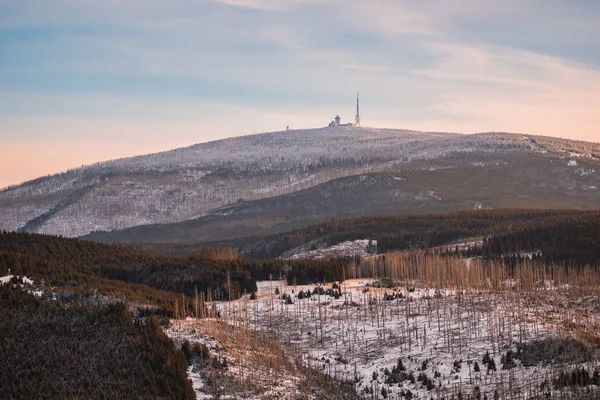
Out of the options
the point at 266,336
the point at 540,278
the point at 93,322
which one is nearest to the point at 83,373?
the point at 93,322

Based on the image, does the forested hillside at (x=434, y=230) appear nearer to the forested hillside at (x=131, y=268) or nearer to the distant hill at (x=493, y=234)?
the distant hill at (x=493, y=234)

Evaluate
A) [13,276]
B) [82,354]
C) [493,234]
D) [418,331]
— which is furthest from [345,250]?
[82,354]

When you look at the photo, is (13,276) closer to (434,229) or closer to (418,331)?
(418,331)

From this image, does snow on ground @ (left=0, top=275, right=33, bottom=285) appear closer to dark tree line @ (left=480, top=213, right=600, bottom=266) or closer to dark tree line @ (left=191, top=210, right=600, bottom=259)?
dark tree line @ (left=480, top=213, right=600, bottom=266)

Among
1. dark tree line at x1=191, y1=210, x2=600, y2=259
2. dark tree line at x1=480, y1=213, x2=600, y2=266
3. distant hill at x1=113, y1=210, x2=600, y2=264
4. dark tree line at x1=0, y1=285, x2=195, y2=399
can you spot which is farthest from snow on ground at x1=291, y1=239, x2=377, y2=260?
dark tree line at x1=0, y1=285, x2=195, y2=399

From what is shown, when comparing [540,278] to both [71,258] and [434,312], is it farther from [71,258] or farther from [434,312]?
[71,258]

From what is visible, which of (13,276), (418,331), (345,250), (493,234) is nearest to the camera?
(418,331)

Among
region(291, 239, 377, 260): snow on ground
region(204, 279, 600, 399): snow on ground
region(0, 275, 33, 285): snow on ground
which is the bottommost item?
region(204, 279, 600, 399): snow on ground

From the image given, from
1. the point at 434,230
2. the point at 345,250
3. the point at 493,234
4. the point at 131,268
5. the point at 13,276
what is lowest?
the point at 345,250

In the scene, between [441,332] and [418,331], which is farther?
[418,331]
